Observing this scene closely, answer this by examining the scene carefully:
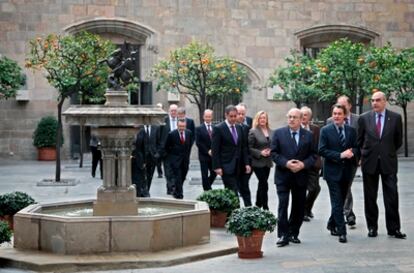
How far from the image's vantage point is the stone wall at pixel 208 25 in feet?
90.2

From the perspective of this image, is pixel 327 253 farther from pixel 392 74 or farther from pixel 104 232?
pixel 392 74

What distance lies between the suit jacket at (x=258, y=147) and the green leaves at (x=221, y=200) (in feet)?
3.81

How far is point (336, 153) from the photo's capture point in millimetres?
11055

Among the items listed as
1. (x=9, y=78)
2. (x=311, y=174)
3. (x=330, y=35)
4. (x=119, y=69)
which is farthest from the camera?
(x=330, y=35)

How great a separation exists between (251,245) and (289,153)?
1637mm

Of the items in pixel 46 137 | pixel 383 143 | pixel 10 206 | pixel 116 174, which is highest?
pixel 383 143

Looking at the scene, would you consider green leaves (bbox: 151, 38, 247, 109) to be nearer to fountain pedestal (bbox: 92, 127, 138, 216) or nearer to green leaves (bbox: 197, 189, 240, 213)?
green leaves (bbox: 197, 189, 240, 213)

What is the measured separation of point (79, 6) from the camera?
2775 centimetres

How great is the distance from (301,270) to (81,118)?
3.36 meters

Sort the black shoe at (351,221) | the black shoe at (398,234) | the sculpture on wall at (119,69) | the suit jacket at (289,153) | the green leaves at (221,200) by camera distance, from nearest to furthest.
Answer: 1. the suit jacket at (289,153)
2. the sculpture on wall at (119,69)
3. the black shoe at (398,234)
4. the green leaves at (221,200)
5. the black shoe at (351,221)

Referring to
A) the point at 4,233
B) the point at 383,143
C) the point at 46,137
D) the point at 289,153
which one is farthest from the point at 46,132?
the point at 4,233

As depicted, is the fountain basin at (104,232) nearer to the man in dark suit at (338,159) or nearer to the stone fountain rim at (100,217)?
the stone fountain rim at (100,217)

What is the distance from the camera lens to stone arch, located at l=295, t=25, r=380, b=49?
29.2m

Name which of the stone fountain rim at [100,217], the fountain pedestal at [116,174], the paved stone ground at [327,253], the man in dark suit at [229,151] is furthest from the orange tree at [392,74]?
the fountain pedestal at [116,174]
